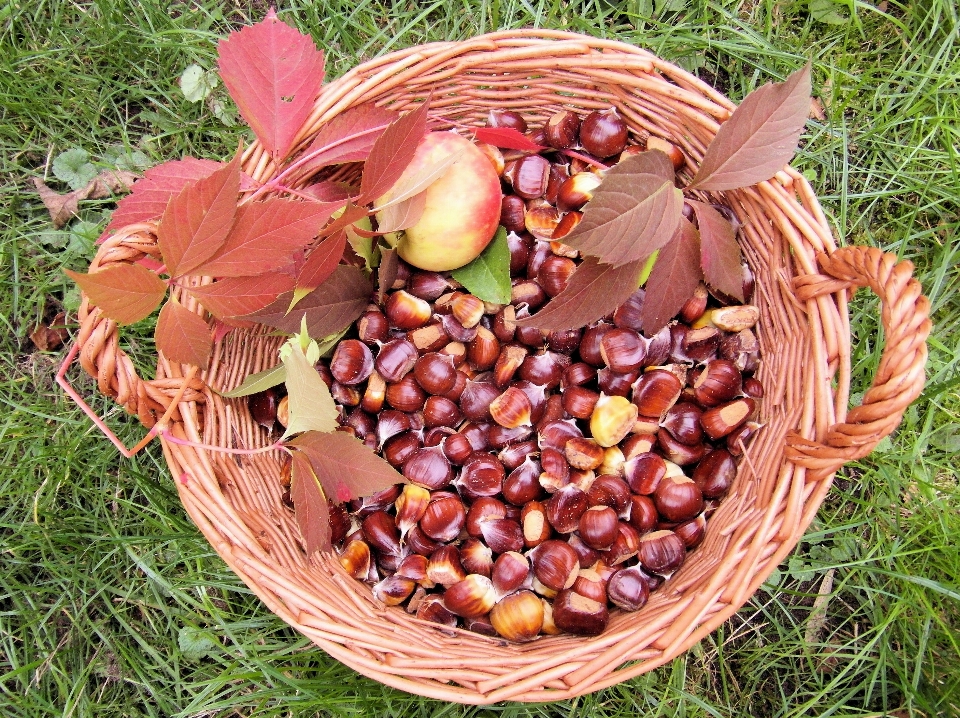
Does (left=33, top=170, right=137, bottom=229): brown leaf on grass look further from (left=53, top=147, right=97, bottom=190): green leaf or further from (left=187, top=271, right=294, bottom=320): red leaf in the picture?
(left=187, top=271, right=294, bottom=320): red leaf

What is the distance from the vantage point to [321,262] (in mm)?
1568

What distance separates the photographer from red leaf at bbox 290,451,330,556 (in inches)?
60.2

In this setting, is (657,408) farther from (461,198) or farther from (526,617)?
(461,198)

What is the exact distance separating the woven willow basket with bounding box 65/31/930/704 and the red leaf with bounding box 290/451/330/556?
99mm

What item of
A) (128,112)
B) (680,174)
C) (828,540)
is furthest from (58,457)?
(828,540)

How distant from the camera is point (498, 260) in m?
1.83

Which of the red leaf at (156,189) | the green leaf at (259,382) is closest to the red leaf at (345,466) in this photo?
the green leaf at (259,382)

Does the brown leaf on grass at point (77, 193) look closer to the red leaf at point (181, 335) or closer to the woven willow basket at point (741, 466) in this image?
the woven willow basket at point (741, 466)

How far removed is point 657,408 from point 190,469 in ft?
3.62

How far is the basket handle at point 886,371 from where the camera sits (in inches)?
50.8

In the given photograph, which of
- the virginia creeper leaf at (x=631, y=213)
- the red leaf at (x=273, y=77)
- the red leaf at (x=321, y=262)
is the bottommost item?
the red leaf at (x=321, y=262)

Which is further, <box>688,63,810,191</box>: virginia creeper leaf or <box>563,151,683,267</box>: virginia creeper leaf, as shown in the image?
<box>688,63,810,191</box>: virginia creeper leaf

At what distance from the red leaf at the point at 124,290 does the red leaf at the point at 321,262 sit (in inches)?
11.2

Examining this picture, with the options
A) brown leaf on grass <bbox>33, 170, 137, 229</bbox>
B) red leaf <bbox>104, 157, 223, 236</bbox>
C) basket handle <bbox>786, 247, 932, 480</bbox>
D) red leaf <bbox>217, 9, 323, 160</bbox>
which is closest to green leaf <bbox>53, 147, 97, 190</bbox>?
brown leaf on grass <bbox>33, 170, 137, 229</bbox>
